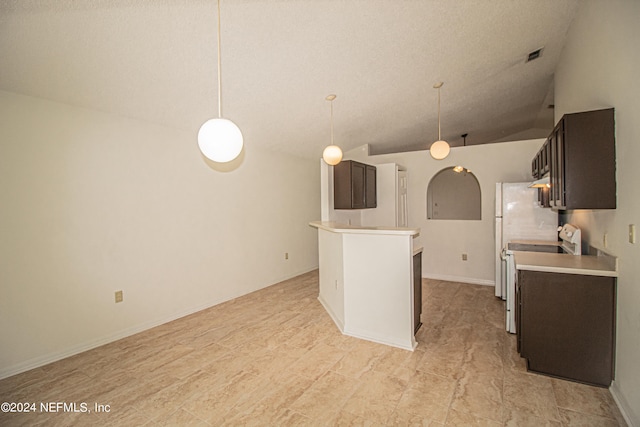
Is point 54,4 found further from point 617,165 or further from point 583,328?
point 583,328

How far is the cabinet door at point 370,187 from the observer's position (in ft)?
17.2

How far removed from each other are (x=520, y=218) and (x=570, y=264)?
2.03m

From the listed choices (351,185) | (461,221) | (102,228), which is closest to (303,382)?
(102,228)

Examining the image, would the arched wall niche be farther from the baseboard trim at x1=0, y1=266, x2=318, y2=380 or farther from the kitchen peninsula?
the baseboard trim at x1=0, y1=266, x2=318, y2=380

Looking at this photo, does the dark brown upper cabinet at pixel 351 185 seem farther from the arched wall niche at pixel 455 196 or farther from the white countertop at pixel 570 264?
the arched wall niche at pixel 455 196

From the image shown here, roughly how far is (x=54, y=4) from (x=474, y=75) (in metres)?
4.02

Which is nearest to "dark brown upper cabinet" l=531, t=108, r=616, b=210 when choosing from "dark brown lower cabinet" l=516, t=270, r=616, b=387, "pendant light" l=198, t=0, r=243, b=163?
"dark brown lower cabinet" l=516, t=270, r=616, b=387

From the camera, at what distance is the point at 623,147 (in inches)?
77.1

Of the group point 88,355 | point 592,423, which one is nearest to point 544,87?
point 592,423

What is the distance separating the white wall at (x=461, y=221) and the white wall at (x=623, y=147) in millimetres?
2559

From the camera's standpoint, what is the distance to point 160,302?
3.64m

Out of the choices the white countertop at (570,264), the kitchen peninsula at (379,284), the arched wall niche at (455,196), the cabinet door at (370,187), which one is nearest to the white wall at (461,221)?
the cabinet door at (370,187)

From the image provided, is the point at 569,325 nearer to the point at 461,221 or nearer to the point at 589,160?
the point at 589,160

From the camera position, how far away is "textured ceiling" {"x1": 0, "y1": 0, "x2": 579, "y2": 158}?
6.68 ft
